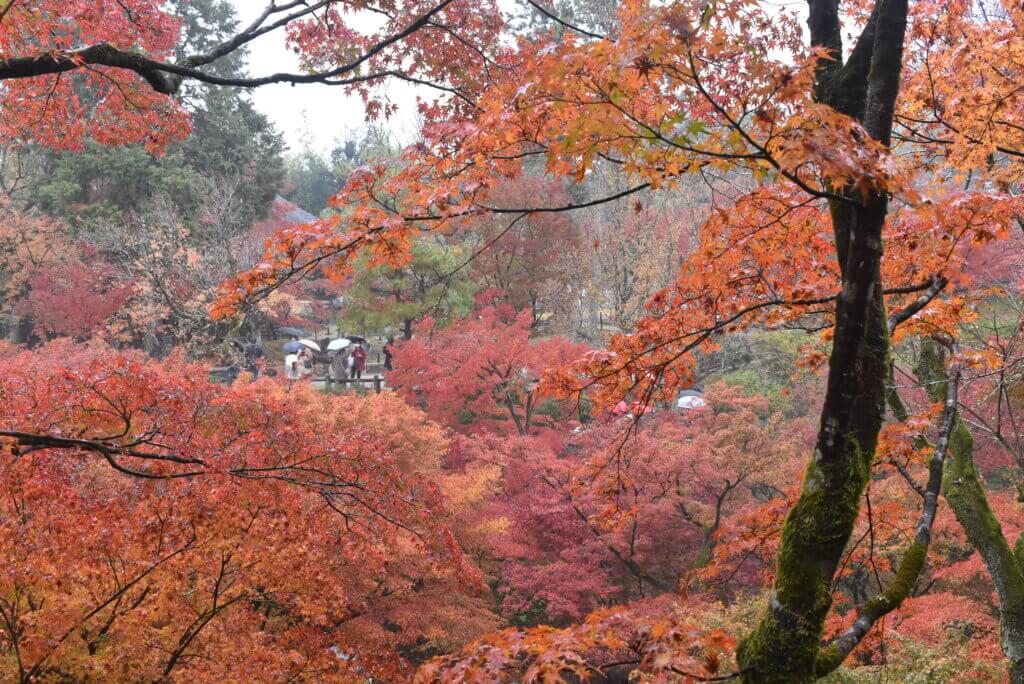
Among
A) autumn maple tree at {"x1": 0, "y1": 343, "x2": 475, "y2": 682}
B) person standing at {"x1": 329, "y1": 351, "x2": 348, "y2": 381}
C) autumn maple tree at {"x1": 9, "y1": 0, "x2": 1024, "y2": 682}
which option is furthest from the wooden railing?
autumn maple tree at {"x1": 0, "y1": 343, "x2": 475, "y2": 682}

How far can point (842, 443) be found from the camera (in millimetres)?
2391

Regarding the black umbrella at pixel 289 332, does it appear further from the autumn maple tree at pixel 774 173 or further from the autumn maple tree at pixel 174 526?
the autumn maple tree at pixel 774 173

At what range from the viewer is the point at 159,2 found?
530 centimetres

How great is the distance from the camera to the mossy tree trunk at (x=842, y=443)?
2.33 m

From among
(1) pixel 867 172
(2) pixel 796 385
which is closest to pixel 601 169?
(2) pixel 796 385

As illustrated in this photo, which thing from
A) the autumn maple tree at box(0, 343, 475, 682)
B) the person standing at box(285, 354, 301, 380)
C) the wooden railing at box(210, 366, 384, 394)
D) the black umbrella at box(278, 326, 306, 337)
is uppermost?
the black umbrella at box(278, 326, 306, 337)

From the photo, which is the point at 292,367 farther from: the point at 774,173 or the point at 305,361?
the point at 774,173

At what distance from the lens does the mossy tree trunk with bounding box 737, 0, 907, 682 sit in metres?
2.33

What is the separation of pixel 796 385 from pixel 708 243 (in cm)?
1384

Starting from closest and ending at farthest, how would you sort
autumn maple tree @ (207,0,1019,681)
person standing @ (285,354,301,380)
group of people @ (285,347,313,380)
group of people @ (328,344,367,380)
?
autumn maple tree @ (207,0,1019,681) → group of people @ (328,344,367,380) → person standing @ (285,354,301,380) → group of people @ (285,347,313,380)

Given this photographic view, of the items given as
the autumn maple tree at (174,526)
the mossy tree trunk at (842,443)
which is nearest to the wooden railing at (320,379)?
the autumn maple tree at (174,526)

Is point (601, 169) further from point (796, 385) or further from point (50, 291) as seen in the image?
point (50, 291)

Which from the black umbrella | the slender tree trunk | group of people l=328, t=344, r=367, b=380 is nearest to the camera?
the slender tree trunk

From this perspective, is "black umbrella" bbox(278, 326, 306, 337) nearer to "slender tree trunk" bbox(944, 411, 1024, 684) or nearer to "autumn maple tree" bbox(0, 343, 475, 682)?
"autumn maple tree" bbox(0, 343, 475, 682)
